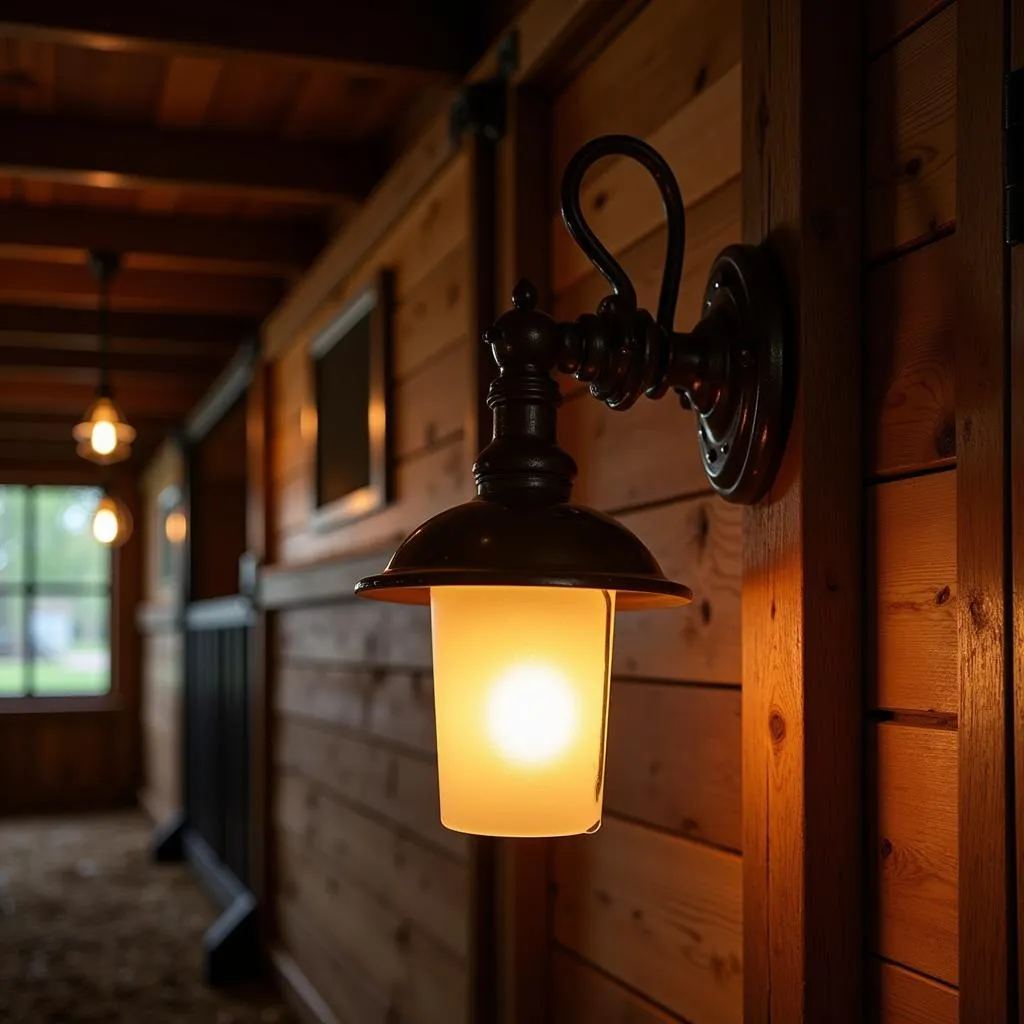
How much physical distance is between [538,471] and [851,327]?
0.39m

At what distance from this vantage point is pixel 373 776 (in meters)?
3.26

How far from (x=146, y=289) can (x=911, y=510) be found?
4086 mm

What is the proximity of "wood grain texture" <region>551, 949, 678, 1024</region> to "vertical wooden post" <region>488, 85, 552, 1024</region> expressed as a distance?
4 cm

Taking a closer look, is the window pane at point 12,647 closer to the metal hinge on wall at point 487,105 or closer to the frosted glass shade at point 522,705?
the metal hinge on wall at point 487,105

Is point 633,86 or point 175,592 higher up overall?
point 633,86

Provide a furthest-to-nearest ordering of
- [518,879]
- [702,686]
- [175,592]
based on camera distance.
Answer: [175,592]
[518,879]
[702,686]

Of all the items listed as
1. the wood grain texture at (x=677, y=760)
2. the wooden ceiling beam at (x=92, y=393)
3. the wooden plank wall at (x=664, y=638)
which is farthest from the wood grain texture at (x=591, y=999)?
the wooden ceiling beam at (x=92, y=393)

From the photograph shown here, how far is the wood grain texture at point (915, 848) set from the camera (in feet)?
3.87

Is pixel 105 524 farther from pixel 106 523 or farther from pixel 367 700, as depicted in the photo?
pixel 367 700

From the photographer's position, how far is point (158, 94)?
3193mm

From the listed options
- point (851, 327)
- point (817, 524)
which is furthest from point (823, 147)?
point (817, 524)

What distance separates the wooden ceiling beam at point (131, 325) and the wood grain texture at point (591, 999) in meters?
3.68

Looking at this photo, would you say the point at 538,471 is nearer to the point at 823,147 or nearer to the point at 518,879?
the point at 823,147

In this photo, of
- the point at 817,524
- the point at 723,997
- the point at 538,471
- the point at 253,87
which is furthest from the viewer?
the point at 253,87
